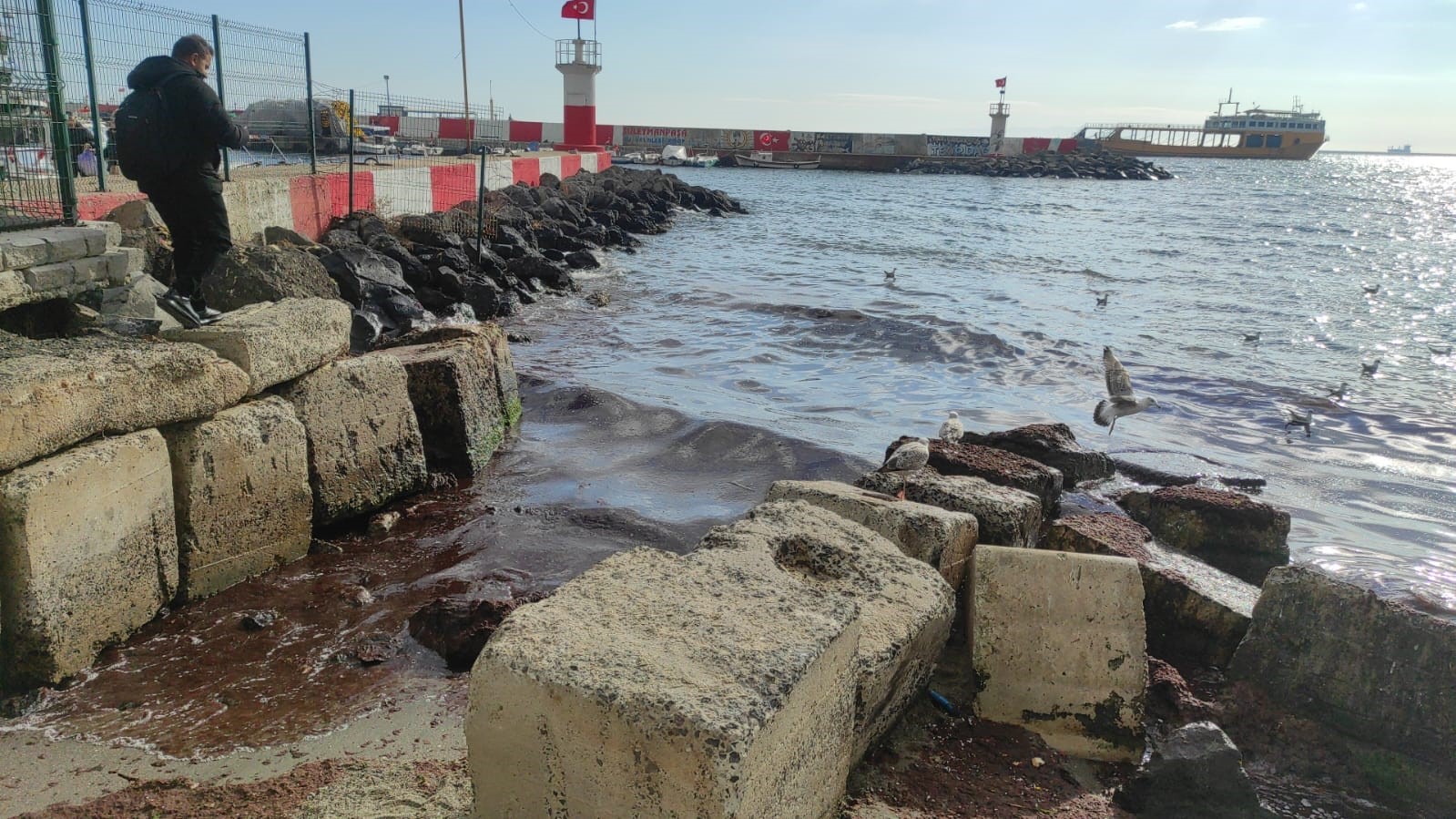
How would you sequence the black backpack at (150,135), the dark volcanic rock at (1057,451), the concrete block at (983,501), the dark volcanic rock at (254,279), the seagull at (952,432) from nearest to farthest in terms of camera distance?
1. the concrete block at (983,501)
2. the black backpack at (150,135)
3. the dark volcanic rock at (254,279)
4. the dark volcanic rock at (1057,451)
5. the seagull at (952,432)

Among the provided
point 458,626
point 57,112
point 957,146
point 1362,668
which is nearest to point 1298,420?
point 1362,668

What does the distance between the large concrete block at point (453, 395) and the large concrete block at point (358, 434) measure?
0.29 m

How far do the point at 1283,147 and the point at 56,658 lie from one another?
10425 cm

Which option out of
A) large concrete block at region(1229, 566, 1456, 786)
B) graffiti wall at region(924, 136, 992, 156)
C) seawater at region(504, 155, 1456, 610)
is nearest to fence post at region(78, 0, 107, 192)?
seawater at region(504, 155, 1456, 610)

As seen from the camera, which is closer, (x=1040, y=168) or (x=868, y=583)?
(x=868, y=583)

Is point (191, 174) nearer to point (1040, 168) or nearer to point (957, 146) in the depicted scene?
point (1040, 168)

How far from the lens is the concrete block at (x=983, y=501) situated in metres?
4.16

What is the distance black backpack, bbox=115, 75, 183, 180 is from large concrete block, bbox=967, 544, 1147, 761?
204 inches

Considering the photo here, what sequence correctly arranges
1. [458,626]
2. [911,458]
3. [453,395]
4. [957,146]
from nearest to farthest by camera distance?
[458,626]
[911,458]
[453,395]
[957,146]

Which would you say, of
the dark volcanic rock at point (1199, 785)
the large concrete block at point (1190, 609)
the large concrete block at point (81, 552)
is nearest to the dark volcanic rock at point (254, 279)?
the large concrete block at point (81, 552)

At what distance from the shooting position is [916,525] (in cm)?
369

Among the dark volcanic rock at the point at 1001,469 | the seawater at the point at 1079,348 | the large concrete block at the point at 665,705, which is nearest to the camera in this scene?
the large concrete block at the point at 665,705

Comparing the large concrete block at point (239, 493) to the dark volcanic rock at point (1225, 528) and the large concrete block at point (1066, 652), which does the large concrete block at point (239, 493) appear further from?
the dark volcanic rock at point (1225, 528)

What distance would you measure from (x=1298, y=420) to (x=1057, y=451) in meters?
3.18
